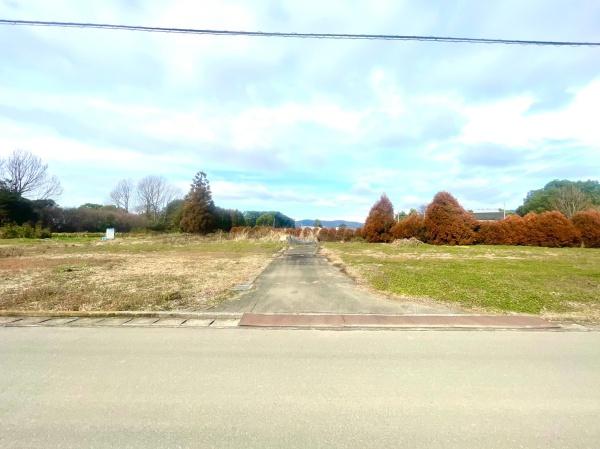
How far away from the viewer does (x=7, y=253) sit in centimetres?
1823

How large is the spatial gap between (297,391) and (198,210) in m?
46.4

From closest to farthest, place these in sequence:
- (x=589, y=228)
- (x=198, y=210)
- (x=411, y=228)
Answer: (x=589, y=228) → (x=411, y=228) → (x=198, y=210)

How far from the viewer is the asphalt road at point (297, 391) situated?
2627mm

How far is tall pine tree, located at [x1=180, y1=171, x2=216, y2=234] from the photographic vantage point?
154ft

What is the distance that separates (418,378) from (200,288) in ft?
21.0

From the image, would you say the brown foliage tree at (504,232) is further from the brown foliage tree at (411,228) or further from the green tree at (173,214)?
the green tree at (173,214)

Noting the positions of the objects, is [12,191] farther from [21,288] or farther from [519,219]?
[519,219]

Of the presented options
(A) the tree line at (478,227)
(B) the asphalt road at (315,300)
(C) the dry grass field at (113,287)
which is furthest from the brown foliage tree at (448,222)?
(C) the dry grass field at (113,287)

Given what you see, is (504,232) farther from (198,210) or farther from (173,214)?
(173,214)

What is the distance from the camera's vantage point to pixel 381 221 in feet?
113

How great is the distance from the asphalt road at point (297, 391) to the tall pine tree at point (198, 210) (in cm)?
4288

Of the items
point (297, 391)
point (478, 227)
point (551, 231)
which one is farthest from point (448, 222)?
point (297, 391)

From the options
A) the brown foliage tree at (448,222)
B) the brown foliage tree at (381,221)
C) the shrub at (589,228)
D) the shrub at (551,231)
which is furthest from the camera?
the brown foliage tree at (381,221)

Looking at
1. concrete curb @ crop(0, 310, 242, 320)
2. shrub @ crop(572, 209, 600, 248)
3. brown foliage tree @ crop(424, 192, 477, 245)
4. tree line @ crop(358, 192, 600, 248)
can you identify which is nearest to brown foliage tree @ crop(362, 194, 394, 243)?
tree line @ crop(358, 192, 600, 248)
